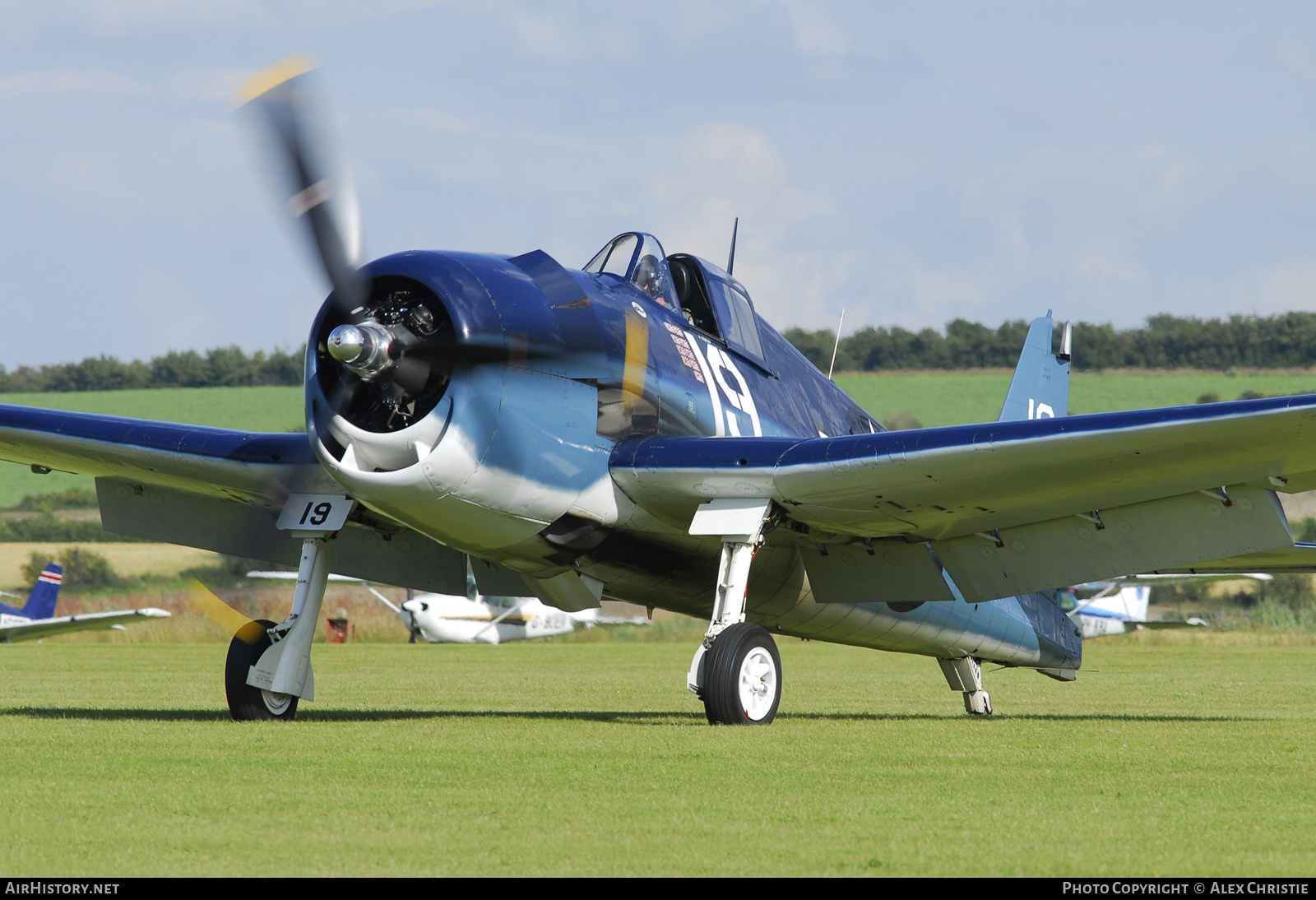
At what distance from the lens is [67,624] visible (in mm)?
36188

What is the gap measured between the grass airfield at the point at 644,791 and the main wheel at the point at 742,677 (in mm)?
279

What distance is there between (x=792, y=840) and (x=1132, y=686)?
16097 mm

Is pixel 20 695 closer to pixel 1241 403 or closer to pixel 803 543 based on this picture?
pixel 803 543

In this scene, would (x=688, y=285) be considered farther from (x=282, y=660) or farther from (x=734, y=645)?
(x=282, y=660)

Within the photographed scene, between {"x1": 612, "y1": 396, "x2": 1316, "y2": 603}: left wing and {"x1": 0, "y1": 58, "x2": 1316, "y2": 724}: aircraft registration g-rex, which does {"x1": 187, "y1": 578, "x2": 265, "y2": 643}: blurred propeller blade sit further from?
{"x1": 612, "y1": 396, "x2": 1316, "y2": 603}: left wing

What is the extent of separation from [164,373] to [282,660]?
280 feet

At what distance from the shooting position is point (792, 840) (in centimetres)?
552

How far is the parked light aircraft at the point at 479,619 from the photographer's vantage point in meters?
47.1

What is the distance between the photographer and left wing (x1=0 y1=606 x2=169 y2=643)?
3588cm

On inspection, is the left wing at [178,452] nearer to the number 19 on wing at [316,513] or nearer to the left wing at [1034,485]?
the number 19 on wing at [316,513]

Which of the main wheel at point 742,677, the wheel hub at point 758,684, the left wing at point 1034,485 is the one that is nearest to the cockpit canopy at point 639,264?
the left wing at point 1034,485

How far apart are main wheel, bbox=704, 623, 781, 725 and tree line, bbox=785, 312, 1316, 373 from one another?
73.7 m

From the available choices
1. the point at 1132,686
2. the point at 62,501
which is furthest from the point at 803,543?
the point at 62,501

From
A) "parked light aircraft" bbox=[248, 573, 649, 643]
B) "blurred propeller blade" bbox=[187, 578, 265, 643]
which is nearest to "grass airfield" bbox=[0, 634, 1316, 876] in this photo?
"blurred propeller blade" bbox=[187, 578, 265, 643]
